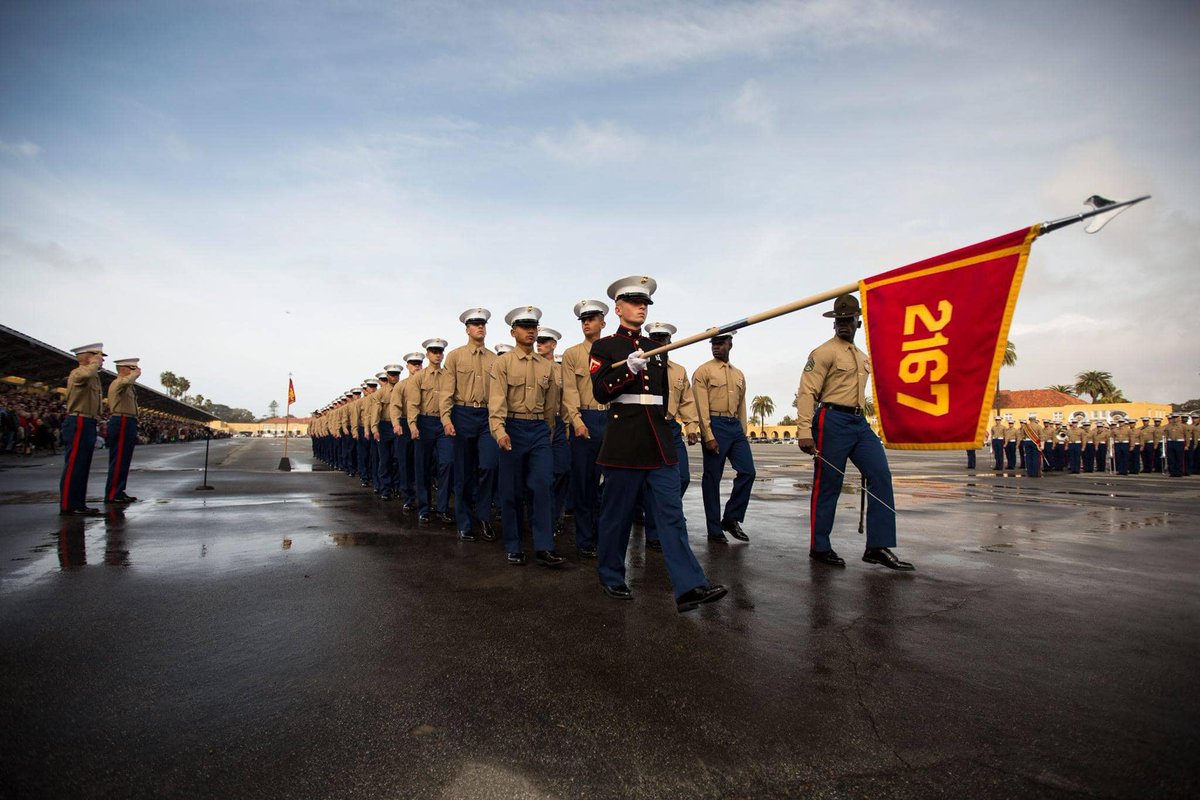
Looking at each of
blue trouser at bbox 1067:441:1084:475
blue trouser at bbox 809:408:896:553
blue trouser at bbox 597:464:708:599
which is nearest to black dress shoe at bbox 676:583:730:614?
blue trouser at bbox 597:464:708:599

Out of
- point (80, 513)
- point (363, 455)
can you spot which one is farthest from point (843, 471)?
point (363, 455)

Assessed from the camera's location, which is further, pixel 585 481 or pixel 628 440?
pixel 585 481

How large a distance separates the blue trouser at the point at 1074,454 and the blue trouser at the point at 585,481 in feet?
76.4

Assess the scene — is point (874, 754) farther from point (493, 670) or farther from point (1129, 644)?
point (1129, 644)

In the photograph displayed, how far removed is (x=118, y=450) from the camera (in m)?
8.95

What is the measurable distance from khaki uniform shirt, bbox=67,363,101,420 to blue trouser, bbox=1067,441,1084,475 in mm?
27715

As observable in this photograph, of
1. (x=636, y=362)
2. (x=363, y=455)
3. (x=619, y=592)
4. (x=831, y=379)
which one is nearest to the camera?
(x=636, y=362)

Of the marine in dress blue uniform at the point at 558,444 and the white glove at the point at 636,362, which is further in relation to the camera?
the marine in dress blue uniform at the point at 558,444

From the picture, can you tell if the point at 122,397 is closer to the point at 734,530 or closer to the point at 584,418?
the point at 584,418

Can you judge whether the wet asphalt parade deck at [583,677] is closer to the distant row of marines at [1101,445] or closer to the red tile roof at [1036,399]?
the distant row of marines at [1101,445]

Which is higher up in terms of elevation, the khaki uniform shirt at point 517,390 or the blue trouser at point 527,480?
the khaki uniform shirt at point 517,390

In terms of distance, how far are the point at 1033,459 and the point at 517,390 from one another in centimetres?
2049

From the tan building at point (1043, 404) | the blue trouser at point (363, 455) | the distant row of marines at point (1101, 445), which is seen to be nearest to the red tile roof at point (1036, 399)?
the tan building at point (1043, 404)

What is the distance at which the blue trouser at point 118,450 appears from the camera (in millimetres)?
8906
